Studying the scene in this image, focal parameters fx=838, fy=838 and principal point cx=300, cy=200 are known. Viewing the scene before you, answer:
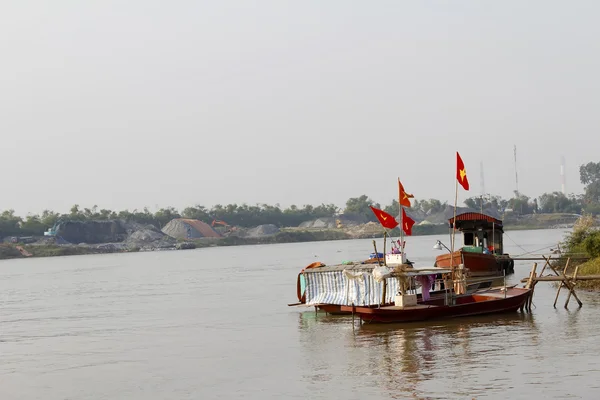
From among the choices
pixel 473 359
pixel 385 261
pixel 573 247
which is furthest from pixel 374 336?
pixel 573 247

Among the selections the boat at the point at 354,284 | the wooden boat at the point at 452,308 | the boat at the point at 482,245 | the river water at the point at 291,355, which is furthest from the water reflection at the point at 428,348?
the boat at the point at 482,245

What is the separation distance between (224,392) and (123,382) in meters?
3.48

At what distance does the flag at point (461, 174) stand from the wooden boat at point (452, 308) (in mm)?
4110

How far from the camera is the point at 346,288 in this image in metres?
31.7

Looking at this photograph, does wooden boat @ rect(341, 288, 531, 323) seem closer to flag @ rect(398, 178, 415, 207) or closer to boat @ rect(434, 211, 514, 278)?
flag @ rect(398, 178, 415, 207)

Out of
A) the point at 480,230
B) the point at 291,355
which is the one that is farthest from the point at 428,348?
the point at 480,230

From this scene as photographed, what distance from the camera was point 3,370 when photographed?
978 inches

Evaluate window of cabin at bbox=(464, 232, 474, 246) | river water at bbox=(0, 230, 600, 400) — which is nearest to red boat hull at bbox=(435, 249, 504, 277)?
river water at bbox=(0, 230, 600, 400)

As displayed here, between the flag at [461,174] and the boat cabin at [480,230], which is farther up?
the flag at [461,174]

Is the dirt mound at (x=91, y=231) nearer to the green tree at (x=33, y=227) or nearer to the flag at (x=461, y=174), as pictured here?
the green tree at (x=33, y=227)

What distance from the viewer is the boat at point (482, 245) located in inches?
1709

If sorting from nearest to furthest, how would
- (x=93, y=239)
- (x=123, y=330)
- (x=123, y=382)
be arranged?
(x=123, y=382) → (x=123, y=330) → (x=93, y=239)

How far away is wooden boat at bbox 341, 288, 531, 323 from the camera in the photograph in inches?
1134

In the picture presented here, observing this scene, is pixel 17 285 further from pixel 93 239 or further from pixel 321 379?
pixel 93 239
